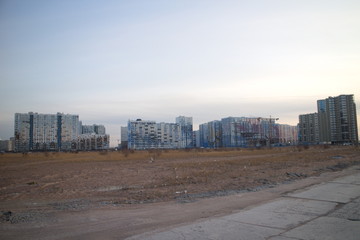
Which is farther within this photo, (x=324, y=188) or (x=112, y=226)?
(x=324, y=188)

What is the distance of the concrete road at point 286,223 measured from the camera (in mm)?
5758

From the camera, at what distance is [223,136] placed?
191375mm

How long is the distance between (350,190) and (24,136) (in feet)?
582

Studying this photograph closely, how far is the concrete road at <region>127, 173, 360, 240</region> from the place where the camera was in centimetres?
576

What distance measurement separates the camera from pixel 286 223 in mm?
6633

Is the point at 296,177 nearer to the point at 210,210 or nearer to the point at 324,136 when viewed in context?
the point at 210,210

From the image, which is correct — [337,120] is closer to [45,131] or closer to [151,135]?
[151,135]

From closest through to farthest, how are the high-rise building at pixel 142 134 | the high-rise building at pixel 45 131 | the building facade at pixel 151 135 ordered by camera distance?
the high-rise building at pixel 45 131 < the high-rise building at pixel 142 134 < the building facade at pixel 151 135

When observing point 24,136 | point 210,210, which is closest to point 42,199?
point 210,210

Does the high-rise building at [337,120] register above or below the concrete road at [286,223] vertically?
above

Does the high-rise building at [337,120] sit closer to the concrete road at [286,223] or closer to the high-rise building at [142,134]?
the high-rise building at [142,134]

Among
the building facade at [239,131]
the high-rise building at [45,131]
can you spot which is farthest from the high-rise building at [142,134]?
the building facade at [239,131]

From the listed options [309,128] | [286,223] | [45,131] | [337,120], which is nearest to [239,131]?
[309,128]

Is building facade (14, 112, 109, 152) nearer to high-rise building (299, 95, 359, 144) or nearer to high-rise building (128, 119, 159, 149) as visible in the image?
high-rise building (128, 119, 159, 149)
